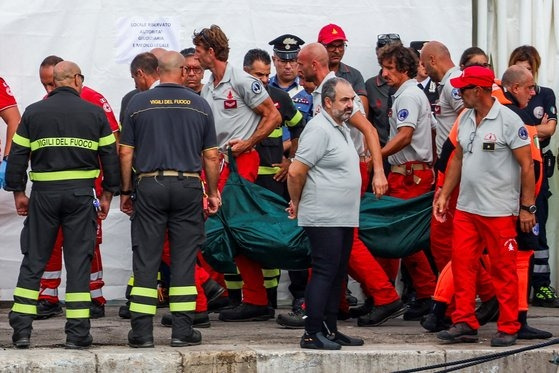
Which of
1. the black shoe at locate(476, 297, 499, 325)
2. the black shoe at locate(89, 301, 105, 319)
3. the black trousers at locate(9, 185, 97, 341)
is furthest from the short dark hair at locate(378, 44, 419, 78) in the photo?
the black shoe at locate(89, 301, 105, 319)

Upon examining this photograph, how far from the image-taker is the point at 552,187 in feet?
38.0

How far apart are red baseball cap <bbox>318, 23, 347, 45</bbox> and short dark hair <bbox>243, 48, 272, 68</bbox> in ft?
1.64

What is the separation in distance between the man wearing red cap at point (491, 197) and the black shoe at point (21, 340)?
2848 millimetres

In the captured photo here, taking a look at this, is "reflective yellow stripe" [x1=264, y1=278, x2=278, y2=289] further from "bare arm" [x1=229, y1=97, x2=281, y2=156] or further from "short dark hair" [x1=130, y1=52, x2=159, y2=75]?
"short dark hair" [x1=130, y1=52, x2=159, y2=75]

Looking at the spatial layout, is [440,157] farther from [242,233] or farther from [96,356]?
[96,356]

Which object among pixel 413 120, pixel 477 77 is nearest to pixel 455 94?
pixel 413 120

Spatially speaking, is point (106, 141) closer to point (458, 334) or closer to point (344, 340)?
point (344, 340)

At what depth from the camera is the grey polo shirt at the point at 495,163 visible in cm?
866

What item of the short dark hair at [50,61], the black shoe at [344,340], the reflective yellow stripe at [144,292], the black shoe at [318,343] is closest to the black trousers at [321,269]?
the black shoe at [318,343]

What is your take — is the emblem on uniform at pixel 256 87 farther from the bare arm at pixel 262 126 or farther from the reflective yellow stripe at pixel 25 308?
the reflective yellow stripe at pixel 25 308

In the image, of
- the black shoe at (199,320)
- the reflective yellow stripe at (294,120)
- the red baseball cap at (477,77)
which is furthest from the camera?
the reflective yellow stripe at (294,120)

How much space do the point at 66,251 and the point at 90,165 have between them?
0.60 metres

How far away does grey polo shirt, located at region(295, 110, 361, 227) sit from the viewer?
846 cm

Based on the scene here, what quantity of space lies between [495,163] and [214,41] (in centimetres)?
247
